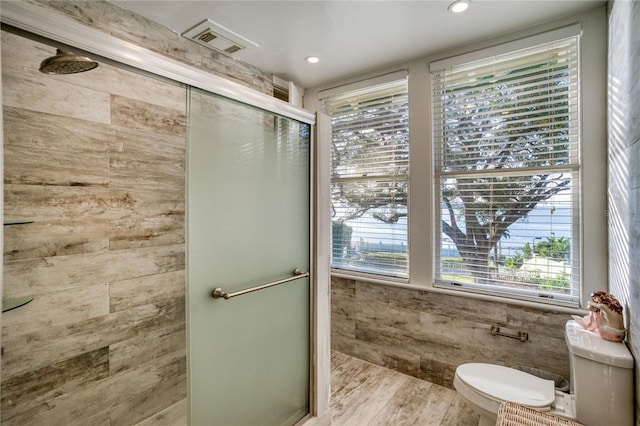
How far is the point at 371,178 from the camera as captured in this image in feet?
9.40

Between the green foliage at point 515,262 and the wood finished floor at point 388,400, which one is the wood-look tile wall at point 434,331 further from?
the green foliage at point 515,262

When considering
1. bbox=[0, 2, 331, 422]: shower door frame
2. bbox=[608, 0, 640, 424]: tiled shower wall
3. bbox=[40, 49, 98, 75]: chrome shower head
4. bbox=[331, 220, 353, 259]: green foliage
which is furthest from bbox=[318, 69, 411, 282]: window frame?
bbox=[40, 49, 98, 75]: chrome shower head

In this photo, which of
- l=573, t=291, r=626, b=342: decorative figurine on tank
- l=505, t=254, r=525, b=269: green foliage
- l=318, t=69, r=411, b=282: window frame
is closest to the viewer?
l=573, t=291, r=626, b=342: decorative figurine on tank

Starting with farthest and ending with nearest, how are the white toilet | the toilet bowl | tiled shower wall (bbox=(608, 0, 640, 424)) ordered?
the toilet bowl → the white toilet → tiled shower wall (bbox=(608, 0, 640, 424))

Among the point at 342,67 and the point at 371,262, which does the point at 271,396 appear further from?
the point at 342,67

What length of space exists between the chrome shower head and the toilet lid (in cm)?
218

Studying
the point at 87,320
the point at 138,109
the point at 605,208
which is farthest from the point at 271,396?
the point at 605,208

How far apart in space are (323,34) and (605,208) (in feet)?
6.77

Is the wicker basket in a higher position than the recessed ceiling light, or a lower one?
lower

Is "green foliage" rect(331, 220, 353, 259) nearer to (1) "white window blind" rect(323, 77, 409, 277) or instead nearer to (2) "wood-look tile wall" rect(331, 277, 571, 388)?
(1) "white window blind" rect(323, 77, 409, 277)

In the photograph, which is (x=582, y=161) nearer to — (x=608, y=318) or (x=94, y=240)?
(x=608, y=318)

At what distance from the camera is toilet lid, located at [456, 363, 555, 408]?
61.4 inches

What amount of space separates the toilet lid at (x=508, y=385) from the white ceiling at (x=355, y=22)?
82.7 inches

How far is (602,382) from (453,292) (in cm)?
103
